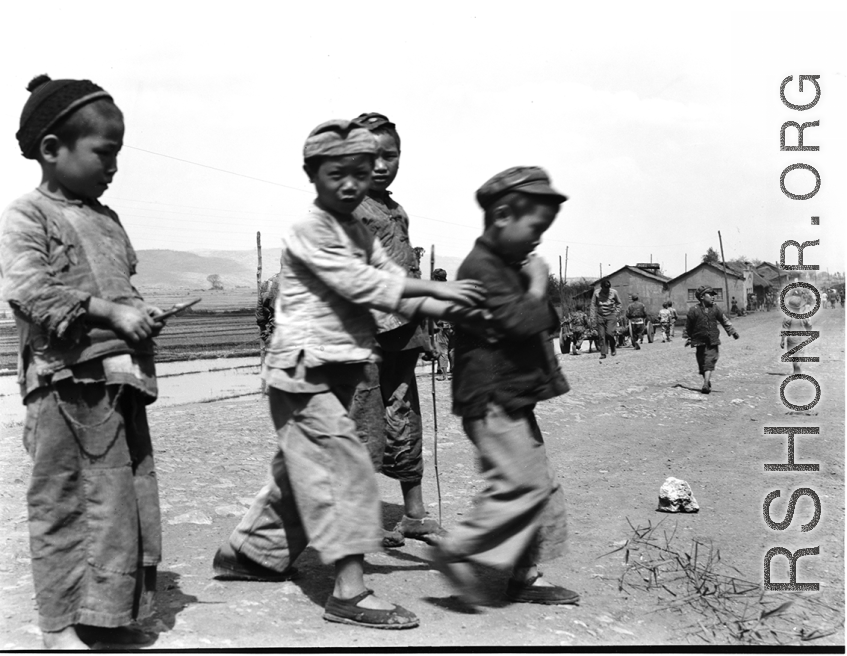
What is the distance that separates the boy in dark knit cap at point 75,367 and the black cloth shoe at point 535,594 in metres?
1.48

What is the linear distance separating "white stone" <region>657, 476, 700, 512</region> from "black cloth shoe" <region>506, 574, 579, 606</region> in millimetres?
1966

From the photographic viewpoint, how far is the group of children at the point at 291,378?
3.13m

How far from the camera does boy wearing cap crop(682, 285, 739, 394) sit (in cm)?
1389

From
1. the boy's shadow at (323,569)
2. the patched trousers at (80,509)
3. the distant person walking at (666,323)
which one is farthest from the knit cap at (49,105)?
the distant person walking at (666,323)

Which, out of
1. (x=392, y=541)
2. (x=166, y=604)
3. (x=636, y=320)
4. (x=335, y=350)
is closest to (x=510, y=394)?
(x=335, y=350)

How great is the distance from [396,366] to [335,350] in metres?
1.44

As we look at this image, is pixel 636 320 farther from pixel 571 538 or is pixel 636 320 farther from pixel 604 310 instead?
pixel 571 538

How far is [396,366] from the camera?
493 centimetres

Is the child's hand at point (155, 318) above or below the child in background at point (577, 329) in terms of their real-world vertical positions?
above

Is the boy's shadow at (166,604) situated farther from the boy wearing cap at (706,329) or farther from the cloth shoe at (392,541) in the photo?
the boy wearing cap at (706,329)

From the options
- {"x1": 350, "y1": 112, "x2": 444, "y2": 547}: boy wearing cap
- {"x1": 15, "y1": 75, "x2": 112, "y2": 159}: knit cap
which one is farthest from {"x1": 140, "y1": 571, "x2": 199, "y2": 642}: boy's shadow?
{"x1": 15, "y1": 75, "x2": 112, "y2": 159}: knit cap

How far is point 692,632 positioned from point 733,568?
930 millimetres

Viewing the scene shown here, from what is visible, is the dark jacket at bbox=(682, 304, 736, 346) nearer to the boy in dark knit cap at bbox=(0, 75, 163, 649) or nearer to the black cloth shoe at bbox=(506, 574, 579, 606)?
the black cloth shoe at bbox=(506, 574, 579, 606)

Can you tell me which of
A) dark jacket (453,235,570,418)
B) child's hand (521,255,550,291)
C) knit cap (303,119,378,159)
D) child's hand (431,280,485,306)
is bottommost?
dark jacket (453,235,570,418)
